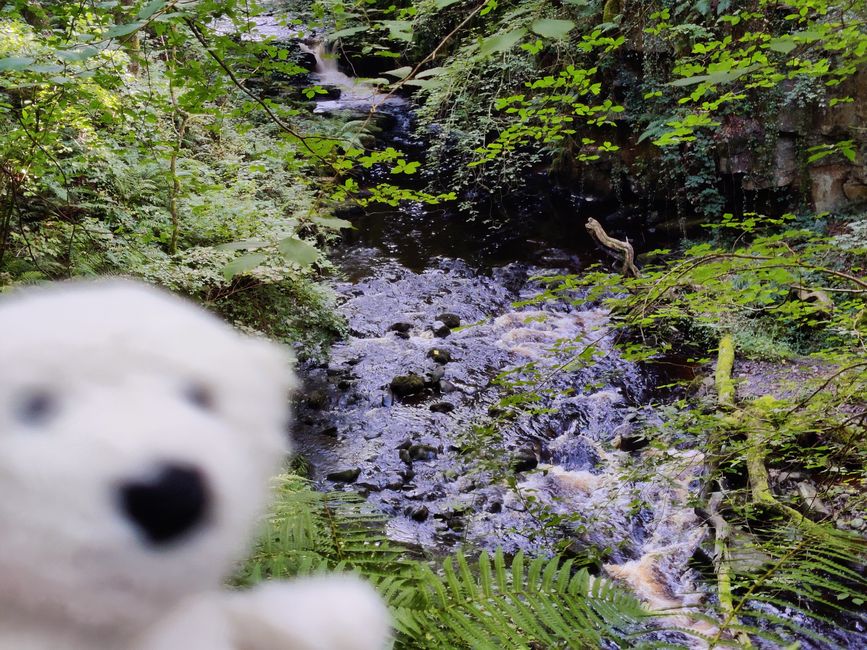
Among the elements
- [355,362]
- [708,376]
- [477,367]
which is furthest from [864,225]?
[355,362]

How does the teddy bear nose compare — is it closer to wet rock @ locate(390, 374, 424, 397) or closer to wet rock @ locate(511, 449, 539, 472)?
wet rock @ locate(511, 449, 539, 472)

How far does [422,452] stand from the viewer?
5.10 m

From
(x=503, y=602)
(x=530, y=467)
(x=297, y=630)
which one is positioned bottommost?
(x=530, y=467)

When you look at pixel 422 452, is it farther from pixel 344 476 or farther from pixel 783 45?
pixel 783 45

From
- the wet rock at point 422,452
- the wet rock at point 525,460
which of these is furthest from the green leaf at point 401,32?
the wet rock at point 422,452

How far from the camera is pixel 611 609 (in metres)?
1.51

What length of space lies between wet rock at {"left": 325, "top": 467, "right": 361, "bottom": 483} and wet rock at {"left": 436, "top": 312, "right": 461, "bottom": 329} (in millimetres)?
2972

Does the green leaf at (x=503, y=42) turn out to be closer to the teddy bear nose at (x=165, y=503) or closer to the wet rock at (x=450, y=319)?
the teddy bear nose at (x=165, y=503)

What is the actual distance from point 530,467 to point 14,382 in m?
4.82

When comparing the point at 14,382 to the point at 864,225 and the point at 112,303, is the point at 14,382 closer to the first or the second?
the point at 112,303

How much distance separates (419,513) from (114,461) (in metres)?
4.13

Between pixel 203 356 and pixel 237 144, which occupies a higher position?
pixel 237 144

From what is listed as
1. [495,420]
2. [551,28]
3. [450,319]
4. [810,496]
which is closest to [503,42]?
[551,28]

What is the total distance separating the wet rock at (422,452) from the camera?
5.07 m
